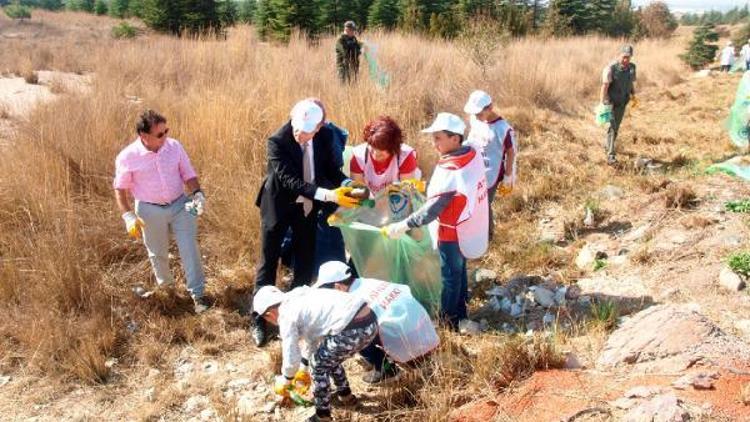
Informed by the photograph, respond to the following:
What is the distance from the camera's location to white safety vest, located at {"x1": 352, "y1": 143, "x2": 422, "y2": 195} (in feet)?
11.7

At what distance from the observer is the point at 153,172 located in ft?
11.4

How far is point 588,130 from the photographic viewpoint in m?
8.89

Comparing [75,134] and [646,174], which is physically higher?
[75,134]

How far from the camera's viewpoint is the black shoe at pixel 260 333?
349cm

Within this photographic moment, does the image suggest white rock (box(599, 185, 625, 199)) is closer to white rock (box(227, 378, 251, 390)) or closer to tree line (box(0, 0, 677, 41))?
white rock (box(227, 378, 251, 390))

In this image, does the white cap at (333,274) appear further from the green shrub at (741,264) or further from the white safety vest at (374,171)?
the green shrub at (741,264)

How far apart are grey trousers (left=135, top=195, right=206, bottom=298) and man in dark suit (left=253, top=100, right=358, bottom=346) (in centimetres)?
49

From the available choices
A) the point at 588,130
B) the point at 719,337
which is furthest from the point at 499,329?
the point at 588,130

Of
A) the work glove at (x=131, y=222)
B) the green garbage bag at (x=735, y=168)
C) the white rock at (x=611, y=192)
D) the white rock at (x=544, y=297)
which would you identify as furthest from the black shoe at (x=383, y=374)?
the green garbage bag at (x=735, y=168)

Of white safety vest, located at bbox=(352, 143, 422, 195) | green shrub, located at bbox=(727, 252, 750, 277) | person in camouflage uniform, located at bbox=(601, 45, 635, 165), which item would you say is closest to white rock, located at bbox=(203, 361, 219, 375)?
white safety vest, located at bbox=(352, 143, 422, 195)

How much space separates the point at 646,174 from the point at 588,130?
2855 mm

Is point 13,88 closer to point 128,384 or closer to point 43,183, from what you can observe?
point 43,183

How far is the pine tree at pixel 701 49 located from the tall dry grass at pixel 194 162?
12.5 metres

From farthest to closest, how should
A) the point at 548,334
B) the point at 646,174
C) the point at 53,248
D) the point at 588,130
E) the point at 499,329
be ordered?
the point at 588,130 → the point at 646,174 → the point at 53,248 → the point at 499,329 → the point at 548,334
